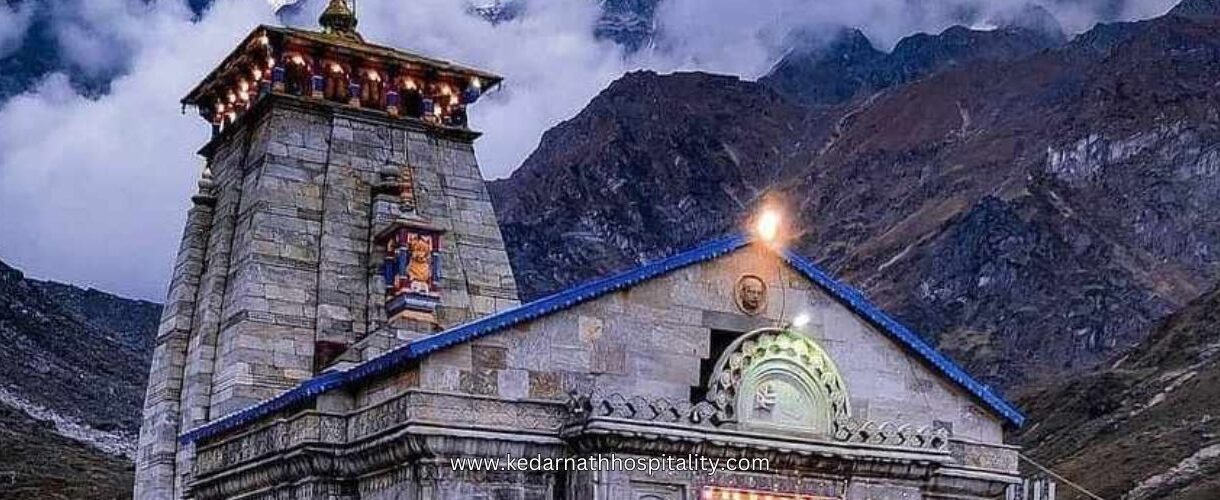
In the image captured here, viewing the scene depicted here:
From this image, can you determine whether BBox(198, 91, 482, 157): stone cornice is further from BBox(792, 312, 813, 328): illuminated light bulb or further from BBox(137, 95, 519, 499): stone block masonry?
BBox(792, 312, 813, 328): illuminated light bulb

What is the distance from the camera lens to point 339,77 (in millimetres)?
43562

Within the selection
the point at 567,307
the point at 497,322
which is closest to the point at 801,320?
the point at 567,307

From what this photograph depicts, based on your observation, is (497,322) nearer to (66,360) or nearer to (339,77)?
(339,77)

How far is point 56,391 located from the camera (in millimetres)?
170500

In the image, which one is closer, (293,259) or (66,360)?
(293,259)

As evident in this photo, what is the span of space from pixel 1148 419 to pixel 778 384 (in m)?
133

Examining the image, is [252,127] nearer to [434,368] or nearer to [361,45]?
[361,45]

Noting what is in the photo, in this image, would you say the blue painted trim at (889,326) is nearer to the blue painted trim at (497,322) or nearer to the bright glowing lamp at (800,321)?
the bright glowing lamp at (800,321)

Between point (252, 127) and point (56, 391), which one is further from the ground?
point (56, 391)

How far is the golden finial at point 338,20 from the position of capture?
44.9 meters

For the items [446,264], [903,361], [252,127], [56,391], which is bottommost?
[903,361]

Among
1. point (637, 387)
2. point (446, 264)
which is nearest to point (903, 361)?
point (637, 387)

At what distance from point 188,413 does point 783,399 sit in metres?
14.6

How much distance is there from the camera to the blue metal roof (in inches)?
1172
